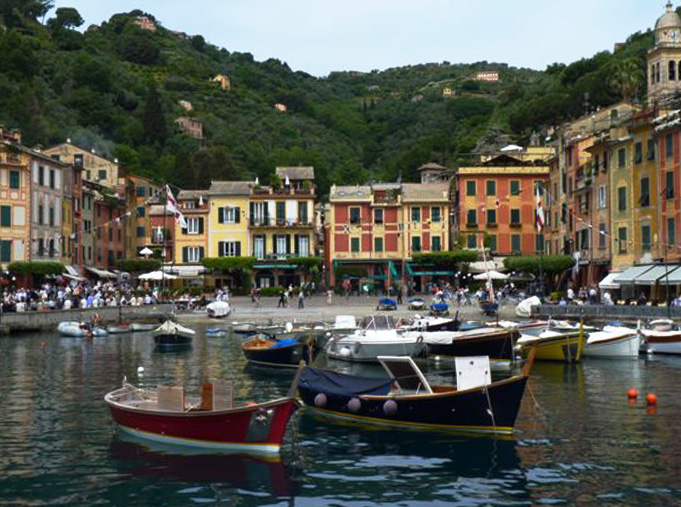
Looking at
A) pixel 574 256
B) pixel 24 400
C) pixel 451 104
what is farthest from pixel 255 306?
pixel 451 104

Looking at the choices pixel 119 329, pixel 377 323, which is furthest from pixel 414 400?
pixel 119 329

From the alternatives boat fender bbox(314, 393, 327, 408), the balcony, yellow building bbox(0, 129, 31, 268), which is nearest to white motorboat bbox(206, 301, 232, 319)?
yellow building bbox(0, 129, 31, 268)

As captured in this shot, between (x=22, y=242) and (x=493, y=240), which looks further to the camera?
(x=493, y=240)

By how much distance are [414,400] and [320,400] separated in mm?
3332

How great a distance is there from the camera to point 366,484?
19.0m

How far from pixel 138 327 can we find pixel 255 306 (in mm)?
14051

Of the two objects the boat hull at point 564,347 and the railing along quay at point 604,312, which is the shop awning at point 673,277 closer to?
the railing along quay at point 604,312

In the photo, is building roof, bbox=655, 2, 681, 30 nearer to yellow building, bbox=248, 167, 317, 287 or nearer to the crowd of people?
yellow building, bbox=248, 167, 317, 287

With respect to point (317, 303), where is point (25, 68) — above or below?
above

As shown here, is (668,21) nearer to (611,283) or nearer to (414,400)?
(611,283)

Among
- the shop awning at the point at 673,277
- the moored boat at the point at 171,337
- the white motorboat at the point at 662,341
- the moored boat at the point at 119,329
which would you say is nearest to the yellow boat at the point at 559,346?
the white motorboat at the point at 662,341

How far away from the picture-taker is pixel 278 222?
94.1m

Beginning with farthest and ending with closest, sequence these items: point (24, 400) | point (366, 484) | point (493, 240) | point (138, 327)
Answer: point (493, 240)
point (138, 327)
point (24, 400)
point (366, 484)

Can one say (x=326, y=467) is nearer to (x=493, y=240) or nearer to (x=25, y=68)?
(x=493, y=240)
